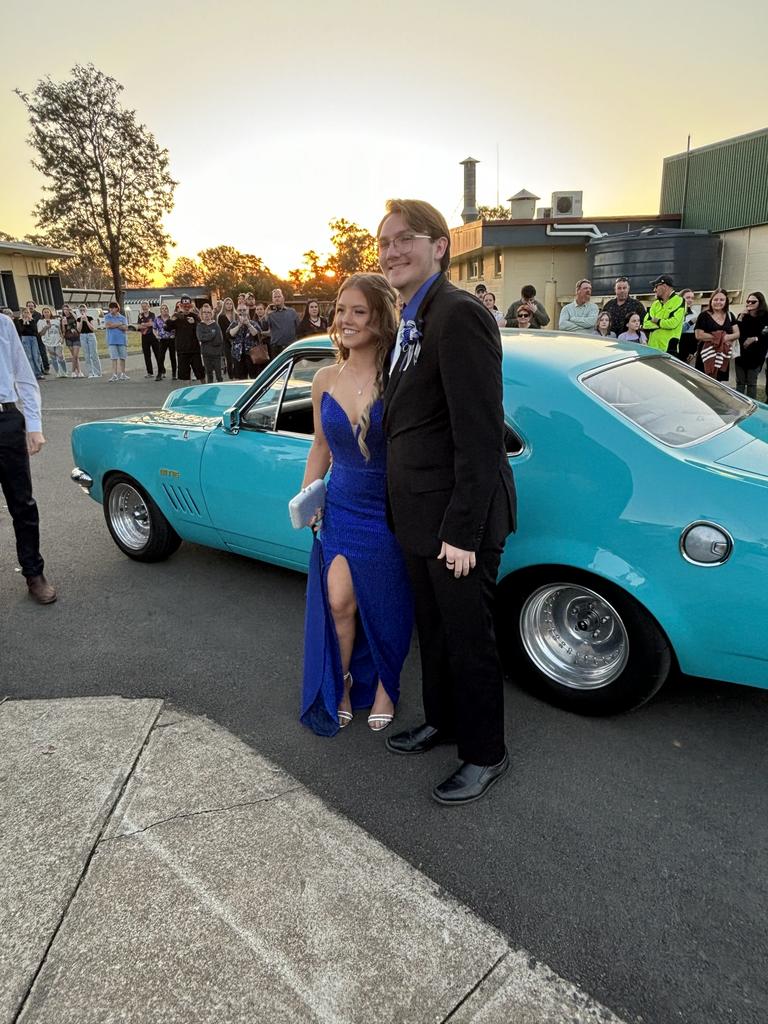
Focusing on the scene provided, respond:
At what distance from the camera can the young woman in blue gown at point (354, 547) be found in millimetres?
2395

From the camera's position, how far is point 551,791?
240cm

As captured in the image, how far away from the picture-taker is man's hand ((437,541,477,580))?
79.1 inches

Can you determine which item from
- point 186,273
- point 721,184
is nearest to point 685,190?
point 721,184

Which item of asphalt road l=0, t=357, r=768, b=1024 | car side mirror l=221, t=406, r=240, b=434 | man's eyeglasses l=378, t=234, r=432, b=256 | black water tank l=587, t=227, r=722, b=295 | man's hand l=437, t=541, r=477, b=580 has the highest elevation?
black water tank l=587, t=227, r=722, b=295

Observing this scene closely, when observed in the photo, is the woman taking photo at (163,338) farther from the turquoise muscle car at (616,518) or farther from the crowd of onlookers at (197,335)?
the turquoise muscle car at (616,518)

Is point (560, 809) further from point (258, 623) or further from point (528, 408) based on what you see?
point (258, 623)

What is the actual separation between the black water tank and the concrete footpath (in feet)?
73.2

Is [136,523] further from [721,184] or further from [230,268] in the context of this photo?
[230,268]

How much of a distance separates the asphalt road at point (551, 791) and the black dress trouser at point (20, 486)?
12.1 inches

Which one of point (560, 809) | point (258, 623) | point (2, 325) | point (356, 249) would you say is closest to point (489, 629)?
point (560, 809)

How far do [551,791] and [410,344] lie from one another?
1.63 metres

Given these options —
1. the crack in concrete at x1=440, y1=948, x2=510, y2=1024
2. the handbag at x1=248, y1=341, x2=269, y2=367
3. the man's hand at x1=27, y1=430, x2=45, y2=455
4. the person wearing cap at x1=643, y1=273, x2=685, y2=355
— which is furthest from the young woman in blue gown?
the handbag at x1=248, y1=341, x2=269, y2=367

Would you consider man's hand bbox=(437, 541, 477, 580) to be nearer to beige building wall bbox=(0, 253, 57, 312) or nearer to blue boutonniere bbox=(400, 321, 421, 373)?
blue boutonniere bbox=(400, 321, 421, 373)

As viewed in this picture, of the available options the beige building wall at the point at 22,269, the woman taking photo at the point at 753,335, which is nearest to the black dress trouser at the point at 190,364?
the woman taking photo at the point at 753,335
